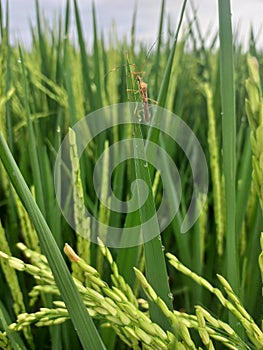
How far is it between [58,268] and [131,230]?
→ 157 millimetres

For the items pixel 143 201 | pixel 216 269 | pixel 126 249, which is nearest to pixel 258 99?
pixel 143 201

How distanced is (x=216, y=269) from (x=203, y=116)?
54cm

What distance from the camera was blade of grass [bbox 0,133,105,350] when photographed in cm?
29

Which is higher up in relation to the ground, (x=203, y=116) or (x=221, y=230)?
(x=203, y=116)

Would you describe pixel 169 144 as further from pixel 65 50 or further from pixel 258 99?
pixel 258 99

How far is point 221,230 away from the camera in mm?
545

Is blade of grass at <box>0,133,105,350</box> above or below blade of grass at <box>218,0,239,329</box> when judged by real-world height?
below

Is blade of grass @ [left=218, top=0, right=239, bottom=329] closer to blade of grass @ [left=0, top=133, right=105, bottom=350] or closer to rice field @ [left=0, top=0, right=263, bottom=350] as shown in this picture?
rice field @ [left=0, top=0, right=263, bottom=350]

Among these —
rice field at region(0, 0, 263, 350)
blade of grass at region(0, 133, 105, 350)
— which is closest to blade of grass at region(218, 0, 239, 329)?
rice field at region(0, 0, 263, 350)

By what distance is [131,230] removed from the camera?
445 mm

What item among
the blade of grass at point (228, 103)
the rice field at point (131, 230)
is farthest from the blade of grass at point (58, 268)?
the blade of grass at point (228, 103)

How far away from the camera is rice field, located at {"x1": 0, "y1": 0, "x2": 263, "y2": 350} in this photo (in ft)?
0.97

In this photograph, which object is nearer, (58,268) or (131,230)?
(58,268)

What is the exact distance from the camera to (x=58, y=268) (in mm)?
294
